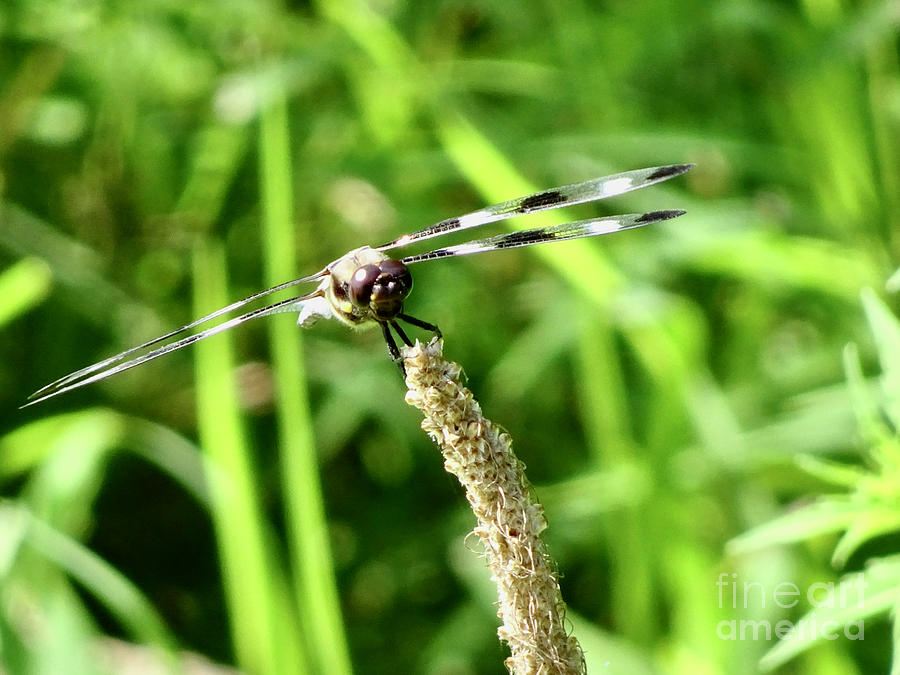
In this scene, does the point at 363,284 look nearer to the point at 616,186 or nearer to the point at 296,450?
the point at 616,186

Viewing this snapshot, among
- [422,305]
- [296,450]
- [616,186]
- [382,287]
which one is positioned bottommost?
[382,287]

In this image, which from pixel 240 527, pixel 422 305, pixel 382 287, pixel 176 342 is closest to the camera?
pixel 382 287

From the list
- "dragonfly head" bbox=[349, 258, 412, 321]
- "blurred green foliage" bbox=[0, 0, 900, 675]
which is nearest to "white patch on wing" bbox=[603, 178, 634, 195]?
"dragonfly head" bbox=[349, 258, 412, 321]

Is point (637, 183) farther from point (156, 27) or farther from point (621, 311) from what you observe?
point (156, 27)

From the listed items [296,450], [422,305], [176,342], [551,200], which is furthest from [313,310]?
[422,305]

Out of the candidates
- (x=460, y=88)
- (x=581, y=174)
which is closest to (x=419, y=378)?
(x=581, y=174)

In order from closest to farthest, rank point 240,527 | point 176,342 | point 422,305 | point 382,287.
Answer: point 382,287 < point 176,342 < point 240,527 < point 422,305

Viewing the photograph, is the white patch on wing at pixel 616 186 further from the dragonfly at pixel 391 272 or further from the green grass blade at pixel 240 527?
the green grass blade at pixel 240 527

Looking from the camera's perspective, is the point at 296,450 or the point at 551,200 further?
the point at 296,450
